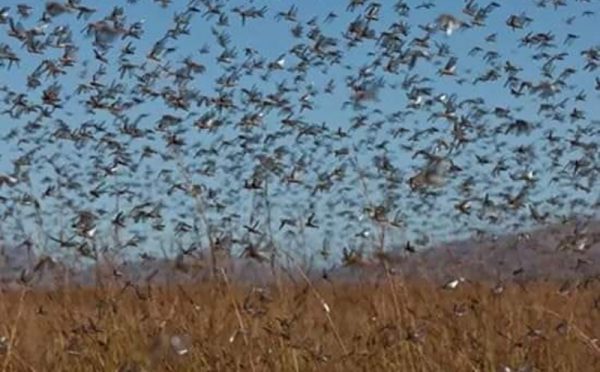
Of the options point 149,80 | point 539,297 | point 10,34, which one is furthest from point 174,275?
point 539,297

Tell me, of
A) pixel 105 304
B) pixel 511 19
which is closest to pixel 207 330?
pixel 105 304

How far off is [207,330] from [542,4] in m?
2.03

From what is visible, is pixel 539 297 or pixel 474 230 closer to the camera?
pixel 474 230

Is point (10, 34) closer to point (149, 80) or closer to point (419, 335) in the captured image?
point (149, 80)

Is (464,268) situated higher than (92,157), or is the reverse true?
(92,157)

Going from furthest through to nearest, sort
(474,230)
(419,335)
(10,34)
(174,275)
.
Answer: (474,230) → (174,275) → (10,34) → (419,335)

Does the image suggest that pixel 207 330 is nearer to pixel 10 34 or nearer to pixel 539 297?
pixel 10 34

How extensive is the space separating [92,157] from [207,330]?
1131 millimetres

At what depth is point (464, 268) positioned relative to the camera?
267 inches

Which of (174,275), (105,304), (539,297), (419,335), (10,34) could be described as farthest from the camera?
(539,297)

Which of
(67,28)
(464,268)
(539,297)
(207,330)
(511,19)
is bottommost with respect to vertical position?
(539,297)

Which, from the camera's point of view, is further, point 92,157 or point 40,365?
point 92,157

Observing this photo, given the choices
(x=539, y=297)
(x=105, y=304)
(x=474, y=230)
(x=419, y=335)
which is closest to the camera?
(x=419, y=335)

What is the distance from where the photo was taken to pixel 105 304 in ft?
16.6
